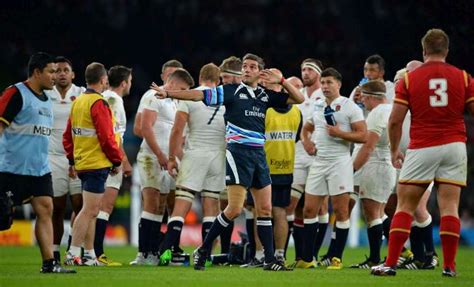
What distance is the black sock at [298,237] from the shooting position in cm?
1304

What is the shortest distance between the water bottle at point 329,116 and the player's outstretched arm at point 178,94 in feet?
7.05

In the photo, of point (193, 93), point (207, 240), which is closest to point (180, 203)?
point (207, 240)

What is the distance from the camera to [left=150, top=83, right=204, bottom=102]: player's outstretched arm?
10.7 meters

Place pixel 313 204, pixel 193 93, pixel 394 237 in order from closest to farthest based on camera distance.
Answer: pixel 394 237, pixel 193 93, pixel 313 204

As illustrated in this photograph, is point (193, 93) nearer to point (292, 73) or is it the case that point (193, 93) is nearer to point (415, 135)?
point (415, 135)

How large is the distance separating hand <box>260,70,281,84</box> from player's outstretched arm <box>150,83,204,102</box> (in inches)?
28.9

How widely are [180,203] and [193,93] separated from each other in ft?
7.55

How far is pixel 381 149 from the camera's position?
13.4m

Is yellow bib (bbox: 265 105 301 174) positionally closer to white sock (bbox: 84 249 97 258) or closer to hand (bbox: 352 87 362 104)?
hand (bbox: 352 87 362 104)

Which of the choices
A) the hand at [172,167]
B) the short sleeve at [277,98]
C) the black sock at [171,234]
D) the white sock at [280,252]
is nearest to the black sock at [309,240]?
the white sock at [280,252]

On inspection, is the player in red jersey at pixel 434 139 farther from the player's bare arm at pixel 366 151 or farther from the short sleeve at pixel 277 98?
the player's bare arm at pixel 366 151

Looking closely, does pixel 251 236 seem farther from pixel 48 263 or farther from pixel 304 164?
pixel 48 263

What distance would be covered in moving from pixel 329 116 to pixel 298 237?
5.78ft

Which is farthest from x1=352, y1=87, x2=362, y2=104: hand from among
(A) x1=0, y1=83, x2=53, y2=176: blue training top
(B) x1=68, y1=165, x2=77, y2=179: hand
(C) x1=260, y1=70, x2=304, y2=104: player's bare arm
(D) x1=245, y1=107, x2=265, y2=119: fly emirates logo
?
(A) x1=0, y1=83, x2=53, y2=176: blue training top
